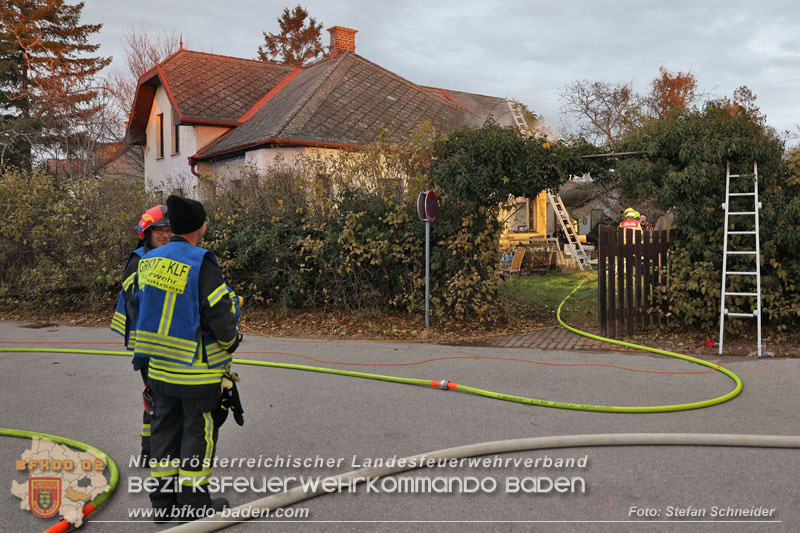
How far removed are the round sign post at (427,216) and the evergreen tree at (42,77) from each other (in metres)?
21.2

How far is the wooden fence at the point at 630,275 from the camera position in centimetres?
919

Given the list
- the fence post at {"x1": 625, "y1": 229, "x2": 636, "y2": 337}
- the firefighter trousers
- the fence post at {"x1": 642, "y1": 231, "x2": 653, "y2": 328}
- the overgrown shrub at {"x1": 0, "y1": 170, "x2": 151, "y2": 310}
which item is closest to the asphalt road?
the firefighter trousers

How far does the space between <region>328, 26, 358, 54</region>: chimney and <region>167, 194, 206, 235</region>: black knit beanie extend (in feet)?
74.4

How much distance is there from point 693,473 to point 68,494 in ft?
13.3

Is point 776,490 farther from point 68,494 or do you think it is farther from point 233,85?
point 233,85

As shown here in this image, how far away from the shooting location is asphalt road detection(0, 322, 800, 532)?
3703 millimetres

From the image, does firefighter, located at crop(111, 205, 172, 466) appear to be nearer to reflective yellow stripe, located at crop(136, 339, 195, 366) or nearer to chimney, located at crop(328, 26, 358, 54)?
reflective yellow stripe, located at crop(136, 339, 195, 366)

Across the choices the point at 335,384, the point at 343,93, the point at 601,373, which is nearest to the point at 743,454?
the point at 601,373

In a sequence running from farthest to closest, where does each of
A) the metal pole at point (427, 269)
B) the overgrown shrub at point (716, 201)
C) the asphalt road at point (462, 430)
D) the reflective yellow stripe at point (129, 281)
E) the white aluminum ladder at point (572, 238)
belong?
the white aluminum ladder at point (572, 238) → the metal pole at point (427, 269) → the overgrown shrub at point (716, 201) → the reflective yellow stripe at point (129, 281) → the asphalt road at point (462, 430)

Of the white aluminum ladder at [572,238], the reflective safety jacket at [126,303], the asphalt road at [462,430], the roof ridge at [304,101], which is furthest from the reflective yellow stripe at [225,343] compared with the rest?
the white aluminum ladder at [572,238]

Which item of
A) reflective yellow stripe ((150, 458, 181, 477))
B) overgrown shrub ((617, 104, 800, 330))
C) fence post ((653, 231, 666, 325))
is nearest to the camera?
reflective yellow stripe ((150, 458, 181, 477))

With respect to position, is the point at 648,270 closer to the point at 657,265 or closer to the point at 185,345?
the point at 657,265

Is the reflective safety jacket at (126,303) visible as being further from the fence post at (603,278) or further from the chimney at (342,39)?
the chimney at (342,39)

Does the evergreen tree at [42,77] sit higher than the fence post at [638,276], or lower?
higher
